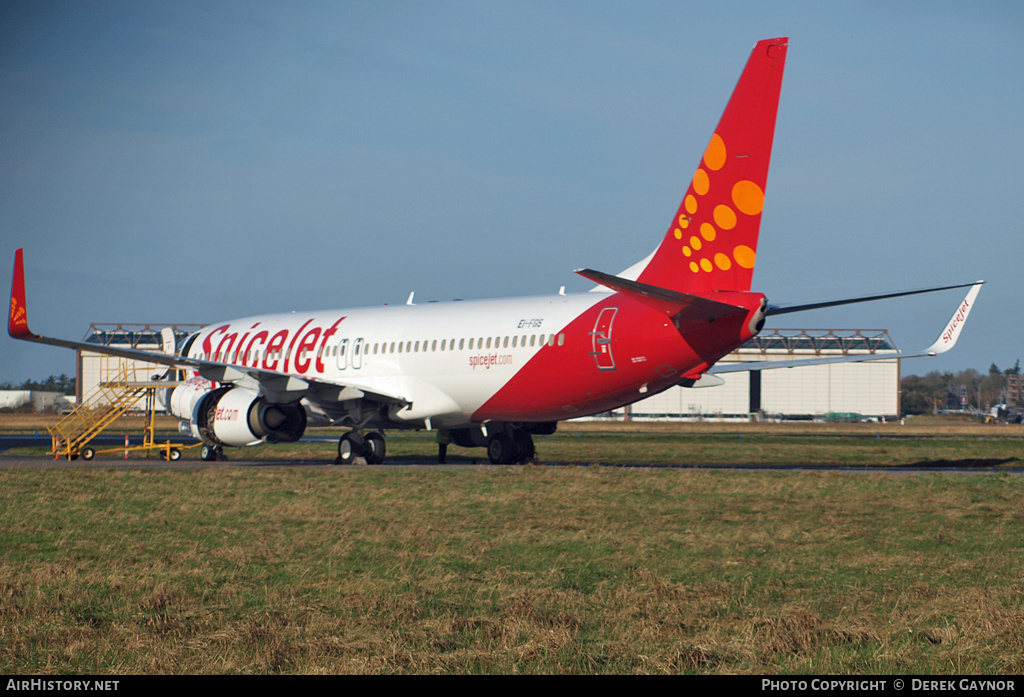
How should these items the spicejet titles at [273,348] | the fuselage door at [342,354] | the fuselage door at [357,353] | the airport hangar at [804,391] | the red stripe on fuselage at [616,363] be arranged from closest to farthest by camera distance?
the red stripe on fuselage at [616,363]
the fuselage door at [357,353]
the fuselage door at [342,354]
the spicejet titles at [273,348]
the airport hangar at [804,391]

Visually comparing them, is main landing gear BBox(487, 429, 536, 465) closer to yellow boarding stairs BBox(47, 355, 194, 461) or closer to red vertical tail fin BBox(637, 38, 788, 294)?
red vertical tail fin BBox(637, 38, 788, 294)

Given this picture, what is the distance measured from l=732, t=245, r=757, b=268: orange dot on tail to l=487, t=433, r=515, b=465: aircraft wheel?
10.1 meters

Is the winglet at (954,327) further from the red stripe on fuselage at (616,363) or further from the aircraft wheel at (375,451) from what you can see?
the aircraft wheel at (375,451)

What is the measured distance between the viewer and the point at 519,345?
949 inches

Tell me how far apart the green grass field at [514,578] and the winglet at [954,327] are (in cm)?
758

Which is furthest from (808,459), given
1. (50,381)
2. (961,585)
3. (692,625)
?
(50,381)

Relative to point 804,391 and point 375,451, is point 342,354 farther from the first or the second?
point 804,391

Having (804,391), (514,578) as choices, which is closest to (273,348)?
(514,578)

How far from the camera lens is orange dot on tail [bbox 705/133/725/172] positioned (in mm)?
19844

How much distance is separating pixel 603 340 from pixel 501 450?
7.07 meters

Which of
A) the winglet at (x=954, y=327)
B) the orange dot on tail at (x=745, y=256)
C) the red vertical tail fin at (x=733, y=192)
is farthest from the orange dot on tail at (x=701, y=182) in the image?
the winglet at (x=954, y=327)

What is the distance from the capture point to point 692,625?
8023 mm

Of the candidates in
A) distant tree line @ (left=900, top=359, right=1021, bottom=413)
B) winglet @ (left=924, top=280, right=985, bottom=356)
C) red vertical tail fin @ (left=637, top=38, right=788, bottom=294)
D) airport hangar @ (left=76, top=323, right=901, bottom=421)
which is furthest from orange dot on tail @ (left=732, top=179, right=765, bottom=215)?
distant tree line @ (left=900, top=359, right=1021, bottom=413)

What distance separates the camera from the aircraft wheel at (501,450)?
2789cm
